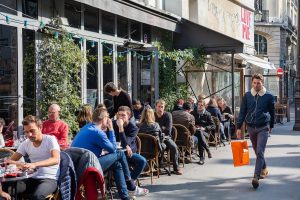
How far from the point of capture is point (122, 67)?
47.9ft

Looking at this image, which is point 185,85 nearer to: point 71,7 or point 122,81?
point 122,81

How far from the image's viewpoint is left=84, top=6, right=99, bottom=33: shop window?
1265 centimetres

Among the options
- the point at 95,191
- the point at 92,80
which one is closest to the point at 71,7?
the point at 92,80

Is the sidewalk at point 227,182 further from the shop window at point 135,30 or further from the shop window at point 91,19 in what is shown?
the shop window at point 135,30

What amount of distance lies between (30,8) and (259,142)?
520 centimetres

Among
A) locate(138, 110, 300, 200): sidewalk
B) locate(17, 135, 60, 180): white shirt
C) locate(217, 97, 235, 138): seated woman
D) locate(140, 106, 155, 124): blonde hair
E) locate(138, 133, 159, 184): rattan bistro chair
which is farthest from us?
locate(217, 97, 235, 138): seated woman

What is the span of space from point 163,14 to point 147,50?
A: 144 cm

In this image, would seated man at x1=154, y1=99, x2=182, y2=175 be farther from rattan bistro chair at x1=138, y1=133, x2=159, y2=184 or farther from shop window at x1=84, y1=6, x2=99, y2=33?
shop window at x1=84, y1=6, x2=99, y2=33

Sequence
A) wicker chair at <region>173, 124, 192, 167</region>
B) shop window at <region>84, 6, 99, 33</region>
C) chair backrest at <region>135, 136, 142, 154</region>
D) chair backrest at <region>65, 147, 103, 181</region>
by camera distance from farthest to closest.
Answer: shop window at <region>84, 6, 99, 33</region> → wicker chair at <region>173, 124, 192, 167</region> → chair backrest at <region>135, 136, 142, 154</region> → chair backrest at <region>65, 147, 103, 181</region>

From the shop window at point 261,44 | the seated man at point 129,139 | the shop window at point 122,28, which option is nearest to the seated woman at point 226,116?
the shop window at point 122,28

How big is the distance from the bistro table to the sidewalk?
2.51 m

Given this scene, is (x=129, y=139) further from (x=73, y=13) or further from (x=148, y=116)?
(x=73, y=13)

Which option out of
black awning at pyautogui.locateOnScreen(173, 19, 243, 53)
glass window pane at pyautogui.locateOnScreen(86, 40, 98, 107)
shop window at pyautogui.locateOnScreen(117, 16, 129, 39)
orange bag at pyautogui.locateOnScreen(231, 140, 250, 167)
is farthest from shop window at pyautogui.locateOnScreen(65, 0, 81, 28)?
black awning at pyautogui.locateOnScreen(173, 19, 243, 53)

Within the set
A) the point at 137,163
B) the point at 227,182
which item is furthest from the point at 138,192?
the point at 227,182
